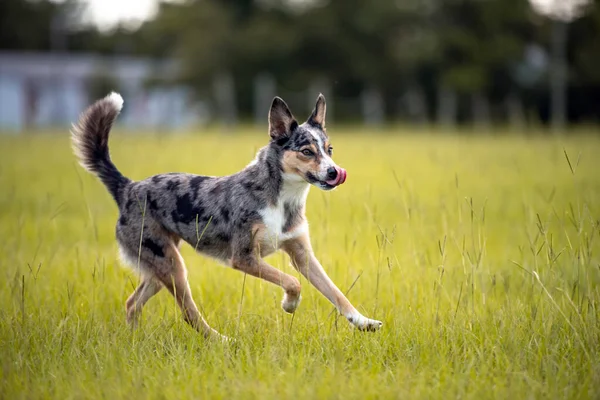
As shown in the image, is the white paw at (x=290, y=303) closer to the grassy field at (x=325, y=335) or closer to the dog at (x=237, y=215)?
the dog at (x=237, y=215)

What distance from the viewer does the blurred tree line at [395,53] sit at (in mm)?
42656

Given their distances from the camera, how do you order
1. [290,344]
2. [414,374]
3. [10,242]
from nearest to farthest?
1. [414,374]
2. [290,344]
3. [10,242]

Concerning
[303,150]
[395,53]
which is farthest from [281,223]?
[395,53]

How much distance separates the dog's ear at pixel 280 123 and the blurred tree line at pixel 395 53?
37076 millimetres

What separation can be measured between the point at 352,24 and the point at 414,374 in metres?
46.6

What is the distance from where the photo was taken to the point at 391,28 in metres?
47.4

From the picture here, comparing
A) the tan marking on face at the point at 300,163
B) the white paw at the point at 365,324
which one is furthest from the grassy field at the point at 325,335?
the tan marking on face at the point at 300,163

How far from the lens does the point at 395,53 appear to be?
148 feet

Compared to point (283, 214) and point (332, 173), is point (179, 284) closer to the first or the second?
point (283, 214)

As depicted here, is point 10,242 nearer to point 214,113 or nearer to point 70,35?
point 214,113

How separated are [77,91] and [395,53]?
25.7 metres

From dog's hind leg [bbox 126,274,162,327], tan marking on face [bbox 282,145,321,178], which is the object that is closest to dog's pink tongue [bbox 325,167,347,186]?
tan marking on face [bbox 282,145,321,178]

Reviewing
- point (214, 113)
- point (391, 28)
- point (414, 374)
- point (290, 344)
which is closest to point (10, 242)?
point (290, 344)

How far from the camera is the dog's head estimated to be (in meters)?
4.96
